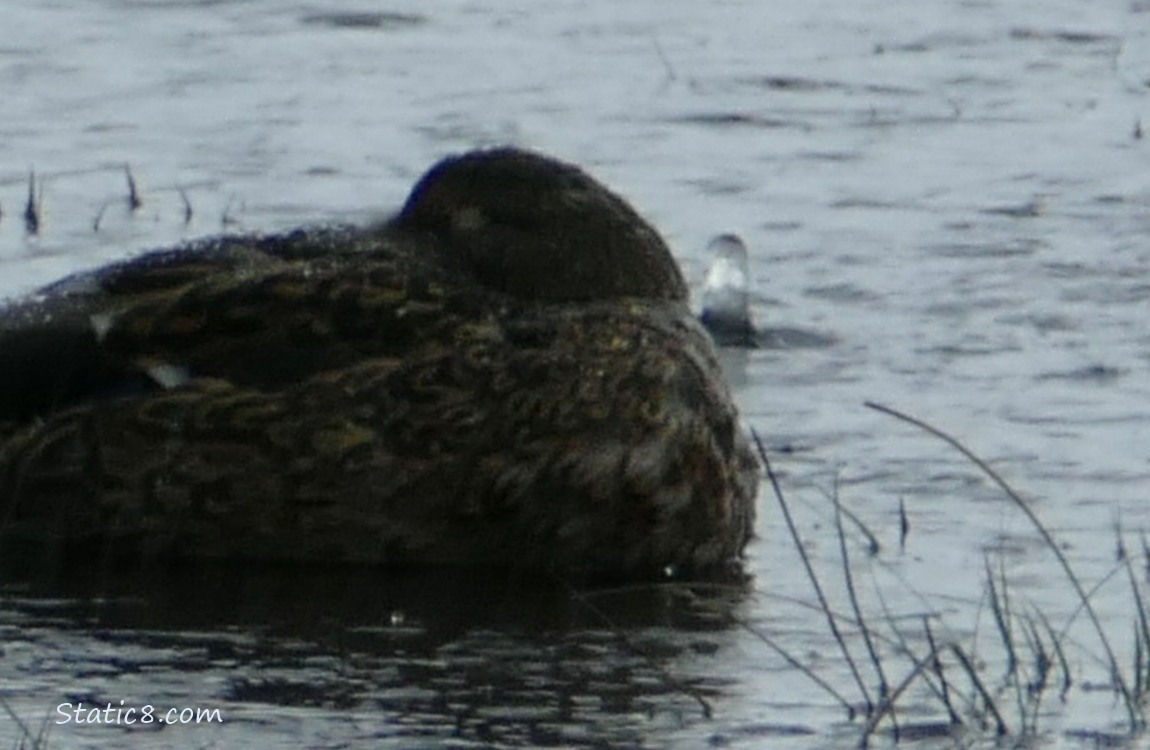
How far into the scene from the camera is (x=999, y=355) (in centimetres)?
1045

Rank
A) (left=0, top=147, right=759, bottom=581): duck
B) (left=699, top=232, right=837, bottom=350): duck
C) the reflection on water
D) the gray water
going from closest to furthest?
the reflection on water
the gray water
(left=0, top=147, right=759, bottom=581): duck
(left=699, top=232, right=837, bottom=350): duck

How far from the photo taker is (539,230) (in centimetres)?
945

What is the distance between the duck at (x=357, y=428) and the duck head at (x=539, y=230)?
0.29 metres

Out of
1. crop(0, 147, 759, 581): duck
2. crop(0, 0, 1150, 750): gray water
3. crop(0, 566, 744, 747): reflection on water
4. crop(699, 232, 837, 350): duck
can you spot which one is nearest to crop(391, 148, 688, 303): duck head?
crop(0, 147, 759, 581): duck

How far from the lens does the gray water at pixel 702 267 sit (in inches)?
298

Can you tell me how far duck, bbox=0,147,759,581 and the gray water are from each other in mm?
168

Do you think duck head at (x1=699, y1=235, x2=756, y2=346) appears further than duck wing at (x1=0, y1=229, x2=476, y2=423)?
Yes

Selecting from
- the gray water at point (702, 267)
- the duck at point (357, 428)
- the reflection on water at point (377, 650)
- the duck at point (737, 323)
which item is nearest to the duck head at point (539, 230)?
the duck at point (357, 428)

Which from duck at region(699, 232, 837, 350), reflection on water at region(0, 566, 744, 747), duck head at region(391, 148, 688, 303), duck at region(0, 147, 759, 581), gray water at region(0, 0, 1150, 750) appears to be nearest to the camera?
reflection on water at region(0, 566, 744, 747)

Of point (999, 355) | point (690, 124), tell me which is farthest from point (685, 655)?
point (690, 124)

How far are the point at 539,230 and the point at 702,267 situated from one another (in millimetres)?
2041

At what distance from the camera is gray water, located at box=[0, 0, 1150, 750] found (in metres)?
7.56

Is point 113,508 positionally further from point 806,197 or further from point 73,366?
point 806,197

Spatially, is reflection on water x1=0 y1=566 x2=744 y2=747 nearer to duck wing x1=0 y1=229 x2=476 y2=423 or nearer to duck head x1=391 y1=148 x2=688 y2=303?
duck wing x1=0 y1=229 x2=476 y2=423
